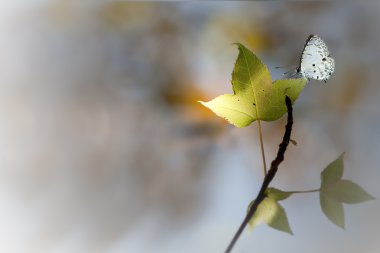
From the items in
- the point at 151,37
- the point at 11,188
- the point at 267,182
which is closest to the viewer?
the point at 267,182

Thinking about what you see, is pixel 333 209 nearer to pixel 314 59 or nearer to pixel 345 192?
pixel 345 192

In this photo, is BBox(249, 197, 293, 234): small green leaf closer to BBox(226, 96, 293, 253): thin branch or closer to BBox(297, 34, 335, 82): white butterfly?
BBox(226, 96, 293, 253): thin branch

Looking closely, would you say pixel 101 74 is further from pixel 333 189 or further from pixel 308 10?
pixel 333 189

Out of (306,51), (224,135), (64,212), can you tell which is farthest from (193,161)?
(306,51)

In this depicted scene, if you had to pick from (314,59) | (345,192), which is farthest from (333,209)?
(314,59)

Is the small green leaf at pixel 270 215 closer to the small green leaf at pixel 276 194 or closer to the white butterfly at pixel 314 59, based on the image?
the small green leaf at pixel 276 194

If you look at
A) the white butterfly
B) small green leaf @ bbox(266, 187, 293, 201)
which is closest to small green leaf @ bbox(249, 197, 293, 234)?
small green leaf @ bbox(266, 187, 293, 201)
